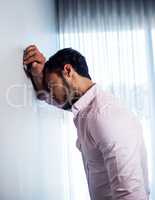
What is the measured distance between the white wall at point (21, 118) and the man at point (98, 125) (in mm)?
76

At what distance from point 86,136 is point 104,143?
11cm

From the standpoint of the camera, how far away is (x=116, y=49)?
1.81m

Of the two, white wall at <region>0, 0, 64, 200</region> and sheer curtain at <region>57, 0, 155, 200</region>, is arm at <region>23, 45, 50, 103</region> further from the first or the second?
sheer curtain at <region>57, 0, 155, 200</region>

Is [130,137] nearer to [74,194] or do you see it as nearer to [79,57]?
[79,57]

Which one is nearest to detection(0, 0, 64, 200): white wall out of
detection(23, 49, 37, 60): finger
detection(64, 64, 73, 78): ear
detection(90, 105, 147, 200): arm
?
detection(23, 49, 37, 60): finger

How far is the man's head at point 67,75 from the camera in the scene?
3.29 ft

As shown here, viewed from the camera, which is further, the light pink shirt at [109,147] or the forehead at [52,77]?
the forehead at [52,77]

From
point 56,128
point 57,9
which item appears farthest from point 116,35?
point 56,128

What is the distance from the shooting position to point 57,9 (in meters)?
1.89

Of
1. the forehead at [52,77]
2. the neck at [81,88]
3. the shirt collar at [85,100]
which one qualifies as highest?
the forehead at [52,77]

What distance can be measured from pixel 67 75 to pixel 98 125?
9.6 inches

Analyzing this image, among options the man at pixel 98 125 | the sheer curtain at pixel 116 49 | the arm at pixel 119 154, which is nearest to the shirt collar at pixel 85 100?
the man at pixel 98 125

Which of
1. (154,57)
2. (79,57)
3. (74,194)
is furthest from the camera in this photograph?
(154,57)

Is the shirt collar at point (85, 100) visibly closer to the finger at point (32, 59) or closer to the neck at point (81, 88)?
the neck at point (81, 88)
